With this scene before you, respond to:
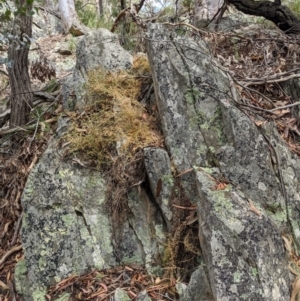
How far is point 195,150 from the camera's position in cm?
313

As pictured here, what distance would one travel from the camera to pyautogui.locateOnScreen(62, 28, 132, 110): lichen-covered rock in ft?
12.7

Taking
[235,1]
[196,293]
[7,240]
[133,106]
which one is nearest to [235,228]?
[196,293]

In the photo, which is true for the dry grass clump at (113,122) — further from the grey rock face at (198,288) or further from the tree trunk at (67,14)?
the tree trunk at (67,14)

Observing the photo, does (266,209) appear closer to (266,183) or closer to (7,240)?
A: (266,183)

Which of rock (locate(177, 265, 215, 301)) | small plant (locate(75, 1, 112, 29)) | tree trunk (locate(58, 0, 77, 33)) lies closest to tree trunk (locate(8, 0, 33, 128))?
rock (locate(177, 265, 215, 301))

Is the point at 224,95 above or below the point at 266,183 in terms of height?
above

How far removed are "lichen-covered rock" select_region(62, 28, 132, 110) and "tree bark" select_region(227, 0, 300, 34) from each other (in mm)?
2117

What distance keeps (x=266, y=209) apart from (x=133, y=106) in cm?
151

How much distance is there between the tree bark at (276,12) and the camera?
16.5 ft

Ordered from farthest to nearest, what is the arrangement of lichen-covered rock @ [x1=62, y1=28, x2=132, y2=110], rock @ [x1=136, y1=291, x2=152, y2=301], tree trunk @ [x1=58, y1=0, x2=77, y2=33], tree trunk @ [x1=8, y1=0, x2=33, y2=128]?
tree trunk @ [x1=58, y1=0, x2=77, y2=33] → tree trunk @ [x1=8, y1=0, x2=33, y2=128] → lichen-covered rock @ [x1=62, y1=28, x2=132, y2=110] → rock @ [x1=136, y1=291, x2=152, y2=301]

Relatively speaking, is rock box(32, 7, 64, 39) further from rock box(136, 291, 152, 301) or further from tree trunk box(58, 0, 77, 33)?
rock box(136, 291, 152, 301)

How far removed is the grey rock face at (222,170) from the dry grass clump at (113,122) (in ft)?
0.74

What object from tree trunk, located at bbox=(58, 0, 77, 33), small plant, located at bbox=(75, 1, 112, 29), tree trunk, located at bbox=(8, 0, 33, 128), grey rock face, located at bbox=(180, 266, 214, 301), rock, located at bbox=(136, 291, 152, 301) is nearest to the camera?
grey rock face, located at bbox=(180, 266, 214, 301)

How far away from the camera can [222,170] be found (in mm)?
2939
